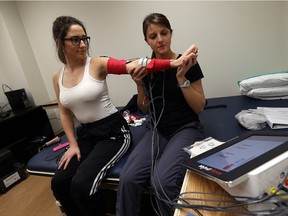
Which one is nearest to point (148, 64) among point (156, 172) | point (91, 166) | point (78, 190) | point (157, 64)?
point (157, 64)

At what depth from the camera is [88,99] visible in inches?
49.3

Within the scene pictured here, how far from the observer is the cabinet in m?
2.63

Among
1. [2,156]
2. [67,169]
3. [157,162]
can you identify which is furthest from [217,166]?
[2,156]

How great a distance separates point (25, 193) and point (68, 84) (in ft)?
4.83

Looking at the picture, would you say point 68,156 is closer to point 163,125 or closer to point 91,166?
point 91,166

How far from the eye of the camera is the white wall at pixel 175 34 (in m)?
1.89

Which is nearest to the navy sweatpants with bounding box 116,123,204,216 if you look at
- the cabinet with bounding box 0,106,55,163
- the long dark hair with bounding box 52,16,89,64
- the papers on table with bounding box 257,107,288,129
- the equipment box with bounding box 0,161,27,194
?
the papers on table with bounding box 257,107,288,129

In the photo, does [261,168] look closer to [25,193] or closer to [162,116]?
[162,116]

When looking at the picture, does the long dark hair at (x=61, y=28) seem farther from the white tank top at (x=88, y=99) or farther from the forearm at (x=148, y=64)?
the forearm at (x=148, y=64)

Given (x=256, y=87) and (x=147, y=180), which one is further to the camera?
(x=256, y=87)

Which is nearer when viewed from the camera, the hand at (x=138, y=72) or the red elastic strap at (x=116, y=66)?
the hand at (x=138, y=72)

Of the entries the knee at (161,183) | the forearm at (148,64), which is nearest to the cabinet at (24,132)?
the forearm at (148,64)

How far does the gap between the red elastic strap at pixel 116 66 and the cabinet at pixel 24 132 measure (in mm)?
1925

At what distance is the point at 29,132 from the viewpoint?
9.75ft
